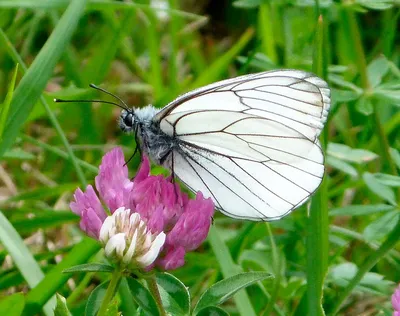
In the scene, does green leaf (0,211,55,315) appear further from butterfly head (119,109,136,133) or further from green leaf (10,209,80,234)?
butterfly head (119,109,136,133)

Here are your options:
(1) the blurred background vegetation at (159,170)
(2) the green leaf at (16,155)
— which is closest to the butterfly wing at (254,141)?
(1) the blurred background vegetation at (159,170)

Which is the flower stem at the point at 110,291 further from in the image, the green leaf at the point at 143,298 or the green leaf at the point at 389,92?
the green leaf at the point at 389,92

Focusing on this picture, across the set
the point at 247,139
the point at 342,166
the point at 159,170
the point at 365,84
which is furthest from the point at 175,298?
the point at 365,84

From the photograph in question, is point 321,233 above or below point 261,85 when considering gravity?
below

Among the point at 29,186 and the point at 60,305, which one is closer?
the point at 60,305

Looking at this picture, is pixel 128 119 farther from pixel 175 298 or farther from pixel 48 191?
pixel 48 191

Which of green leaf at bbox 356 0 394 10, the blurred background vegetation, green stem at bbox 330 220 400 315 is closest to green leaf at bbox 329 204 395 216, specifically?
the blurred background vegetation

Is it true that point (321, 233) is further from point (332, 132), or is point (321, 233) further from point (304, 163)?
point (332, 132)

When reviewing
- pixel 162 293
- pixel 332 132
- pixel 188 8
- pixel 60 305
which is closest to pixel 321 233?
pixel 162 293
